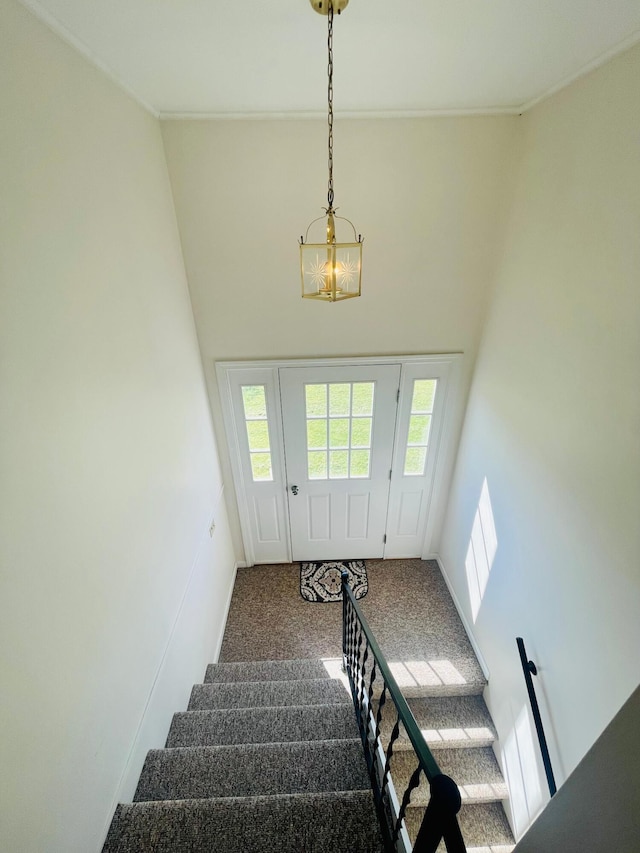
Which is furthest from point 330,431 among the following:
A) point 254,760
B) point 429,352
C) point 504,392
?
point 254,760

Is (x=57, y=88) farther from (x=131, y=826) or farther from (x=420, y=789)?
(x=420, y=789)

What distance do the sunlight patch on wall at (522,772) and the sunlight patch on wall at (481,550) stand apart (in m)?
0.79

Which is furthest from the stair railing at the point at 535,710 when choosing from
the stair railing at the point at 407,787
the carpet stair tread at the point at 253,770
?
the carpet stair tread at the point at 253,770

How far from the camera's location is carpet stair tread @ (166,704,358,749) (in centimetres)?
190

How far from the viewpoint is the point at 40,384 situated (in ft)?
3.76

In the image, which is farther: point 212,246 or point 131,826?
point 212,246

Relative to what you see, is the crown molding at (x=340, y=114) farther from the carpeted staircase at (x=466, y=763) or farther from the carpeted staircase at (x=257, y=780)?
the carpeted staircase at (x=466, y=763)

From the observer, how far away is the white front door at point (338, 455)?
119 inches

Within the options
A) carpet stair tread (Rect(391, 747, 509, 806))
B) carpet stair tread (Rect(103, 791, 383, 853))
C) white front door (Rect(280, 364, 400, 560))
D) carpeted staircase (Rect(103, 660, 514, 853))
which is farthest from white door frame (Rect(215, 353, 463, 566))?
carpet stair tread (Rect(103, 791, 383, 853))

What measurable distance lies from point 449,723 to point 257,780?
5.56 ft

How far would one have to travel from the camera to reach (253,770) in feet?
5.27

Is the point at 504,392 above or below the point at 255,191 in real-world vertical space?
below

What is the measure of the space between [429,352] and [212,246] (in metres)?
1.69

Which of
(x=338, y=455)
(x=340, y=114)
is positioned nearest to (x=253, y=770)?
(x=338, y=455)
